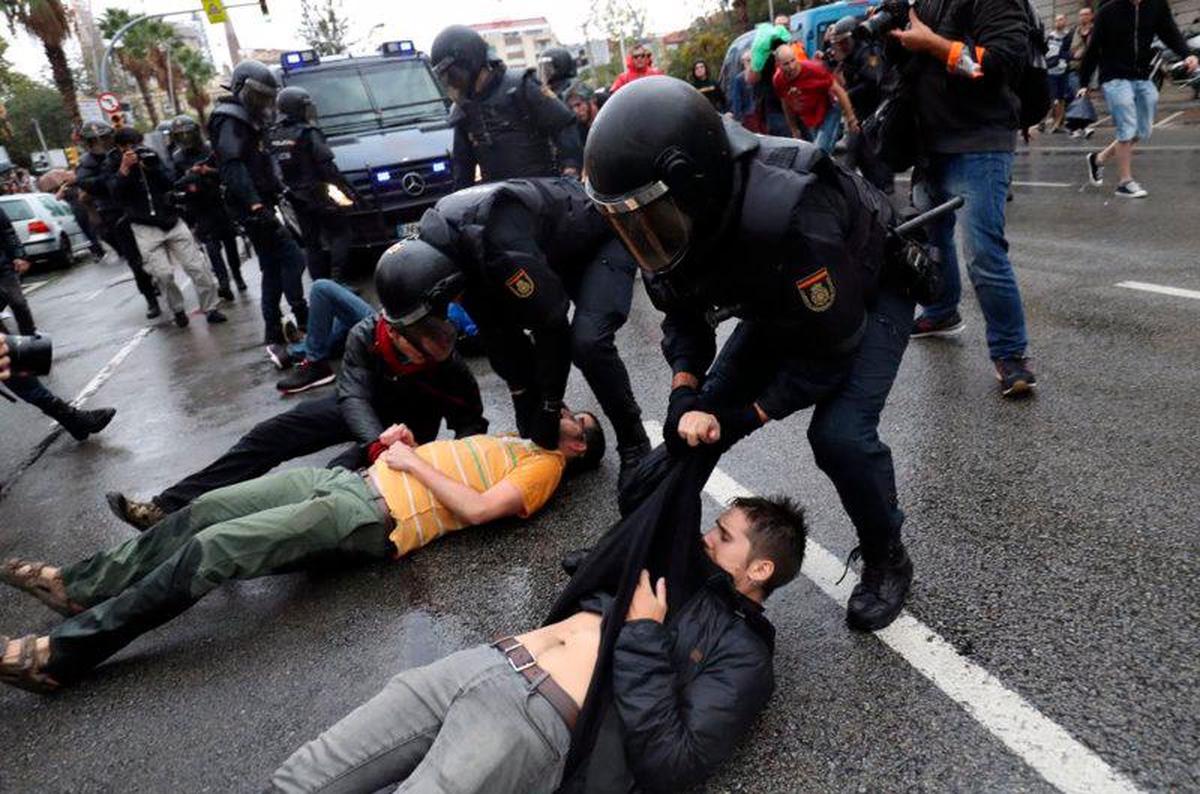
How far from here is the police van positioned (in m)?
9.20

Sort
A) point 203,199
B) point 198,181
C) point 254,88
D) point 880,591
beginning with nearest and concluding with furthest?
1. point 880,591
2. point 254,88
3. point 198,181
4. point 203,199

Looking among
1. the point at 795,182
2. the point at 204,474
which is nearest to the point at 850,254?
the point at 795,182

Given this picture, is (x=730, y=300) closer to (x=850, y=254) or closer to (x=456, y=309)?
(x=850, y=254)

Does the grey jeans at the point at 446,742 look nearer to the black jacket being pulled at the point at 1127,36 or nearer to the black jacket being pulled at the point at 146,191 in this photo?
the black jacket being pulled at the point at 146,191

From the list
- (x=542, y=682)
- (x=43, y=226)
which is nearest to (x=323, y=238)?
(x=542, y=682)

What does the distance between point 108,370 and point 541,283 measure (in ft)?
20.5

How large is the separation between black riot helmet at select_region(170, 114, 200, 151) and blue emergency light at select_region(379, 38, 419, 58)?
112 inches

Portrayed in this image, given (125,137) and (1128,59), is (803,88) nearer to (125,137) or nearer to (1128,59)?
(1128,59)

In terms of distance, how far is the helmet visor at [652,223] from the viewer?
1854 mm

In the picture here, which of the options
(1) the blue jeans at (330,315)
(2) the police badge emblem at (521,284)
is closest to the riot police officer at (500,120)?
(1) the blue jeans at (330,315)

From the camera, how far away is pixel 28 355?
433 cm

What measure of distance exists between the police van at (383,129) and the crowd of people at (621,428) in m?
4.21

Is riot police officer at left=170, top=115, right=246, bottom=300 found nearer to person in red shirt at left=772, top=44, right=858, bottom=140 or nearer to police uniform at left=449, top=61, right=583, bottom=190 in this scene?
police uniform at left=449, top=61, right=583, bottom=190

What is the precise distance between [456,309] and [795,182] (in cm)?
398
